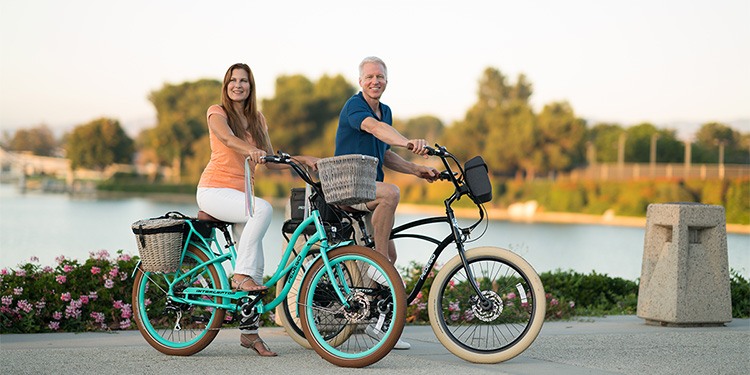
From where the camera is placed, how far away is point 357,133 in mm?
6172

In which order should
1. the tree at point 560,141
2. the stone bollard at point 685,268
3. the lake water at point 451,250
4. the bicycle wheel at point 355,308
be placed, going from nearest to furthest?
the bicycle wheel at point 355,308 → the stone bollard at point 685,268 → the lake water at point 451,250 → the tree at point 560,141

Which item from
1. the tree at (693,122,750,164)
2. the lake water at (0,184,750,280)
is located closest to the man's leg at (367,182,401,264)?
the lake water at (0,184,750,280)

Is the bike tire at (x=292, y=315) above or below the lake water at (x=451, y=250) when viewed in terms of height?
above

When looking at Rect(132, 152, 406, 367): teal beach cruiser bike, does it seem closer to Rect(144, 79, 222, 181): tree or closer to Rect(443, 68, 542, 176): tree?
Rect(443, 68, 542, 176): tree

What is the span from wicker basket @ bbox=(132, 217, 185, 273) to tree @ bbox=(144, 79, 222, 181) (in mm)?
89083

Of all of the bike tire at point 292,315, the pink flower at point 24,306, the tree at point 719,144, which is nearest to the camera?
the bike tire at point 292,315

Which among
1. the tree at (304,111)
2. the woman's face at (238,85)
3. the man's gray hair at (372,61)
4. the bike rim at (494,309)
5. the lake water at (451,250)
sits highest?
the tree at (304,111)

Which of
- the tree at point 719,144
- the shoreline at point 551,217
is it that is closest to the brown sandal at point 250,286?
the shoreline at point 551,217

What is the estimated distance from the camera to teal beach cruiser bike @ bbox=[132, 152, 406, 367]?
5.54 metres

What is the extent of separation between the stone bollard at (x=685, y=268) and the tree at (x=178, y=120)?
87.8 m

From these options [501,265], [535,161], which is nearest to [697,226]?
[501,265]

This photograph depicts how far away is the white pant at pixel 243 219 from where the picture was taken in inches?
228

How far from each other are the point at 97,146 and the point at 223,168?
379 ft

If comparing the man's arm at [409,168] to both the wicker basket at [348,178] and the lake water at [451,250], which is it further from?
the lake water at [451,250]
